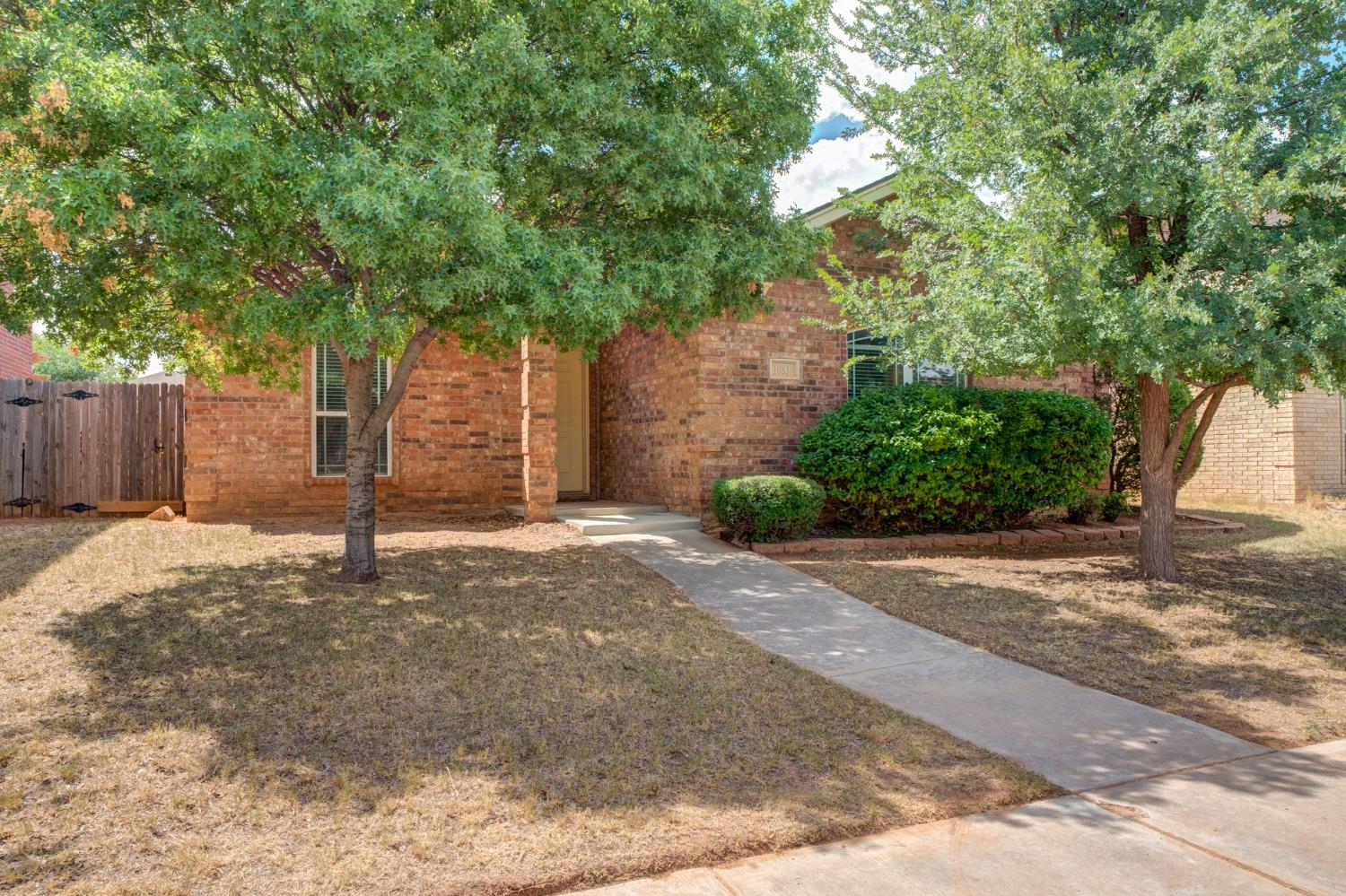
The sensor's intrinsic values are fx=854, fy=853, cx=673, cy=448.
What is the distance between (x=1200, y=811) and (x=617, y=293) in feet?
13.9

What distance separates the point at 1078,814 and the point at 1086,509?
346 inches

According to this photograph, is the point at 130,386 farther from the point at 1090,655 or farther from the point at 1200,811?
the point at 1200,811

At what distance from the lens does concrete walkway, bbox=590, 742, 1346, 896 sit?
292 centimetres

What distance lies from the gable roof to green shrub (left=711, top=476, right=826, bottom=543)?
3.05 metres

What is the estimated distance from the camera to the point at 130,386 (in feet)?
36.8

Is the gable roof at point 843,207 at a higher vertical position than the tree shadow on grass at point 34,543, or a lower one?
higher

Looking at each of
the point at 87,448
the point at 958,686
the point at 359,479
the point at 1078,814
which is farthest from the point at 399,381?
the point at 87,448

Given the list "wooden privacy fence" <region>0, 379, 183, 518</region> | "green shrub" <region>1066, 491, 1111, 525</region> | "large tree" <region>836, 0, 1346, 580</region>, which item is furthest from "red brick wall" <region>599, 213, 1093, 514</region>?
"wooden privacy fence" <region>0, 379, 183, 518</region>

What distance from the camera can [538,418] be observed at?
9688mm

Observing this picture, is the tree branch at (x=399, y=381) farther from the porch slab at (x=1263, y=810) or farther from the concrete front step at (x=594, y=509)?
the porch slab at (x=1263, y=810)

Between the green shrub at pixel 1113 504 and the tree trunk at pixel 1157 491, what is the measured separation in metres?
3.59

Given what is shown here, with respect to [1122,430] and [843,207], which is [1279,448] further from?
[843,207]

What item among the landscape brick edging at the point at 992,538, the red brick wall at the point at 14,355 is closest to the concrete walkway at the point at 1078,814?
the landscape brick edging at the point at 992,538

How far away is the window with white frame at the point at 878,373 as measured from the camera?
36.1 ft
